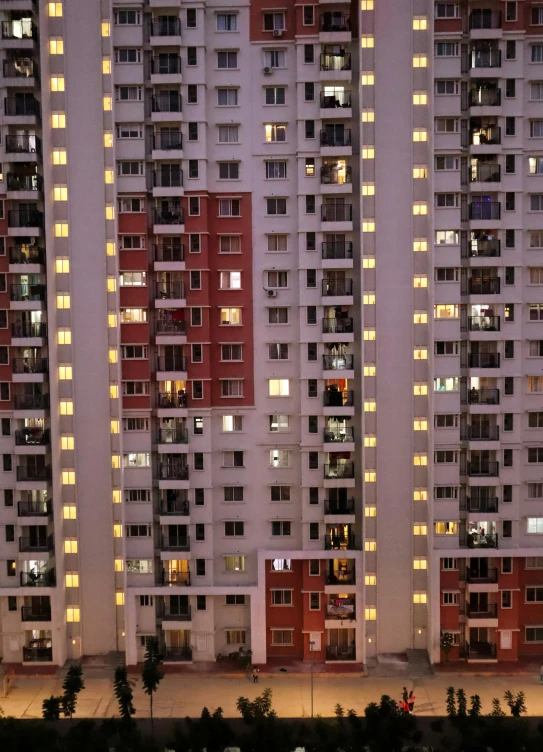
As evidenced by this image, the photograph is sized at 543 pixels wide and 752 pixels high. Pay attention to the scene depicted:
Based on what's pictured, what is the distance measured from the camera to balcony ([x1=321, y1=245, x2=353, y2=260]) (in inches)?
1334

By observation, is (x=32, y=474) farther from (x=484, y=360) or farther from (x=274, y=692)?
(x=484, y=360)

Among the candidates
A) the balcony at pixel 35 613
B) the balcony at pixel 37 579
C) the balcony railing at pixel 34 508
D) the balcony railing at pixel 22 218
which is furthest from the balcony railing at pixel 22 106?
the balcony at pixel 35 613

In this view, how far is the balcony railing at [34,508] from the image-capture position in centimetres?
3428

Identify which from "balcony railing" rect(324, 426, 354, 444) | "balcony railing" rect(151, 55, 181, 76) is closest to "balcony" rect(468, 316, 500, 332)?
"balcony railing" rect(324, 426, 354, 444)

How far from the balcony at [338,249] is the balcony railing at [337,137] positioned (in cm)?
454

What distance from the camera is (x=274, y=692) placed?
1273 inches

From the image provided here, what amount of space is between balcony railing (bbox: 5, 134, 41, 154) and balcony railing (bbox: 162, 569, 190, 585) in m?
20.9

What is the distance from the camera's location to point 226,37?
110ft

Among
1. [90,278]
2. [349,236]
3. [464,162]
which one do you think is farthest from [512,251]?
[90,278]

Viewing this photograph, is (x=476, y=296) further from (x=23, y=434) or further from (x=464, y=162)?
(x=23, y=434)

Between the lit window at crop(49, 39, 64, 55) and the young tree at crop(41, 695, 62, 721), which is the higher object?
the lit window at crop(49, 39, 64, 55)

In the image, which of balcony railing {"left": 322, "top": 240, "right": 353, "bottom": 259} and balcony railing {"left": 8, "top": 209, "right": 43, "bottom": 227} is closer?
balcony railing {"left": 8, "top": 209, "right": 43, "bottom": 227}

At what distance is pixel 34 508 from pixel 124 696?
1026 centimetres

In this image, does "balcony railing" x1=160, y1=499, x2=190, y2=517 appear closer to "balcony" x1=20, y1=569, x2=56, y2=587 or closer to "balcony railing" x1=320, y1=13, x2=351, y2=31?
"balcony" x1=20, y1=569, x2=56, y2=587
